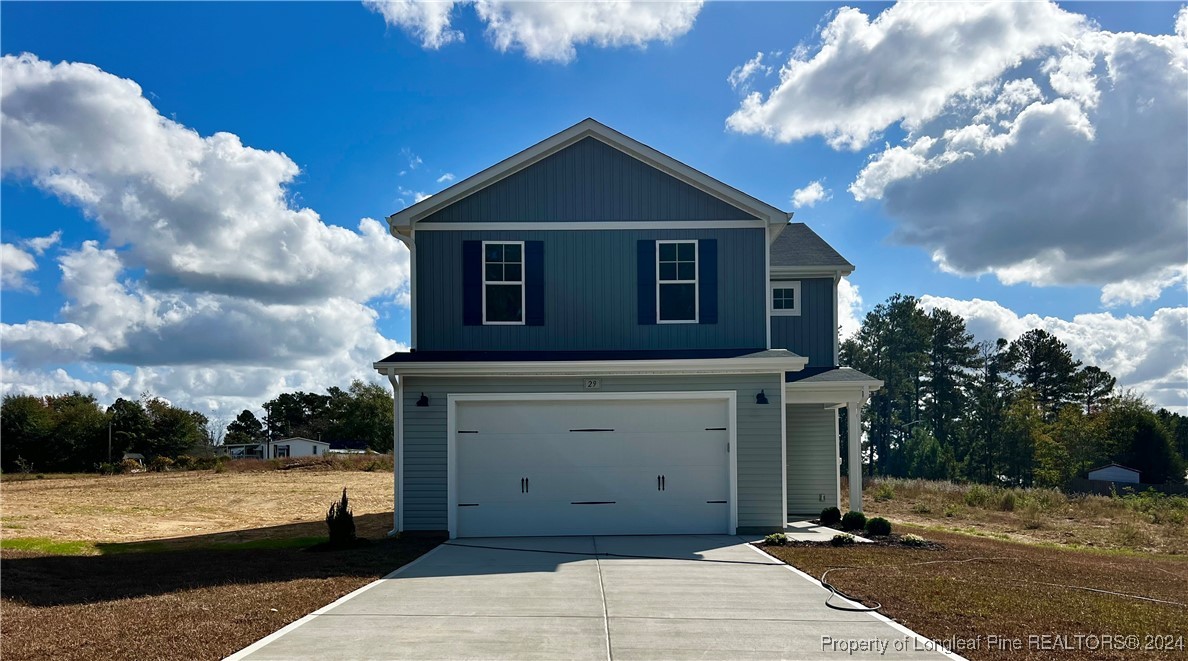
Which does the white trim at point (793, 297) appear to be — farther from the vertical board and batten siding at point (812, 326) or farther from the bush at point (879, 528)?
the bush at point (879, 528)

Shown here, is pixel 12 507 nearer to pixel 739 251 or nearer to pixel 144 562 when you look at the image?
pixel 144 562

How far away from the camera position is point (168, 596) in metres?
8.50

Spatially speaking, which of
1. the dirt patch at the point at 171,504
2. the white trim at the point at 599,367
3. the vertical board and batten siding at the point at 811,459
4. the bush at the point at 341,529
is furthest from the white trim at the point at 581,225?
the dirt patch at the point at 171,504

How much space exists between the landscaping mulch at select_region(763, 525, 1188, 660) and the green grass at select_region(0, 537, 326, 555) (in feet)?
26.6

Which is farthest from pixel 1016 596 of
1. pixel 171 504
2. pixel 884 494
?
pixel 171 504

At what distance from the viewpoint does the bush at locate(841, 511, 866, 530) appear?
14.1 m

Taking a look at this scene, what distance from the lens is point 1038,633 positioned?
689 centimetres

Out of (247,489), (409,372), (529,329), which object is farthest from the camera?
(247,489)

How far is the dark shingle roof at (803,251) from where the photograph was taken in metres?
17.6

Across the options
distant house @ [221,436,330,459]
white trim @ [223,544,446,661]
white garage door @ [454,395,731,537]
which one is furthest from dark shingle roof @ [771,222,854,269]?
distant house @ [221,436,330,459]

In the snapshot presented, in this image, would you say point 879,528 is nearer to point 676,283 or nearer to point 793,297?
point 676,283

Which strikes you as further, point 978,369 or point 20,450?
point 978,369

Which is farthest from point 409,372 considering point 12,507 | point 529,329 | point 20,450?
point 20,450

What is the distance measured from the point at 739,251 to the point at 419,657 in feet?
34.3
